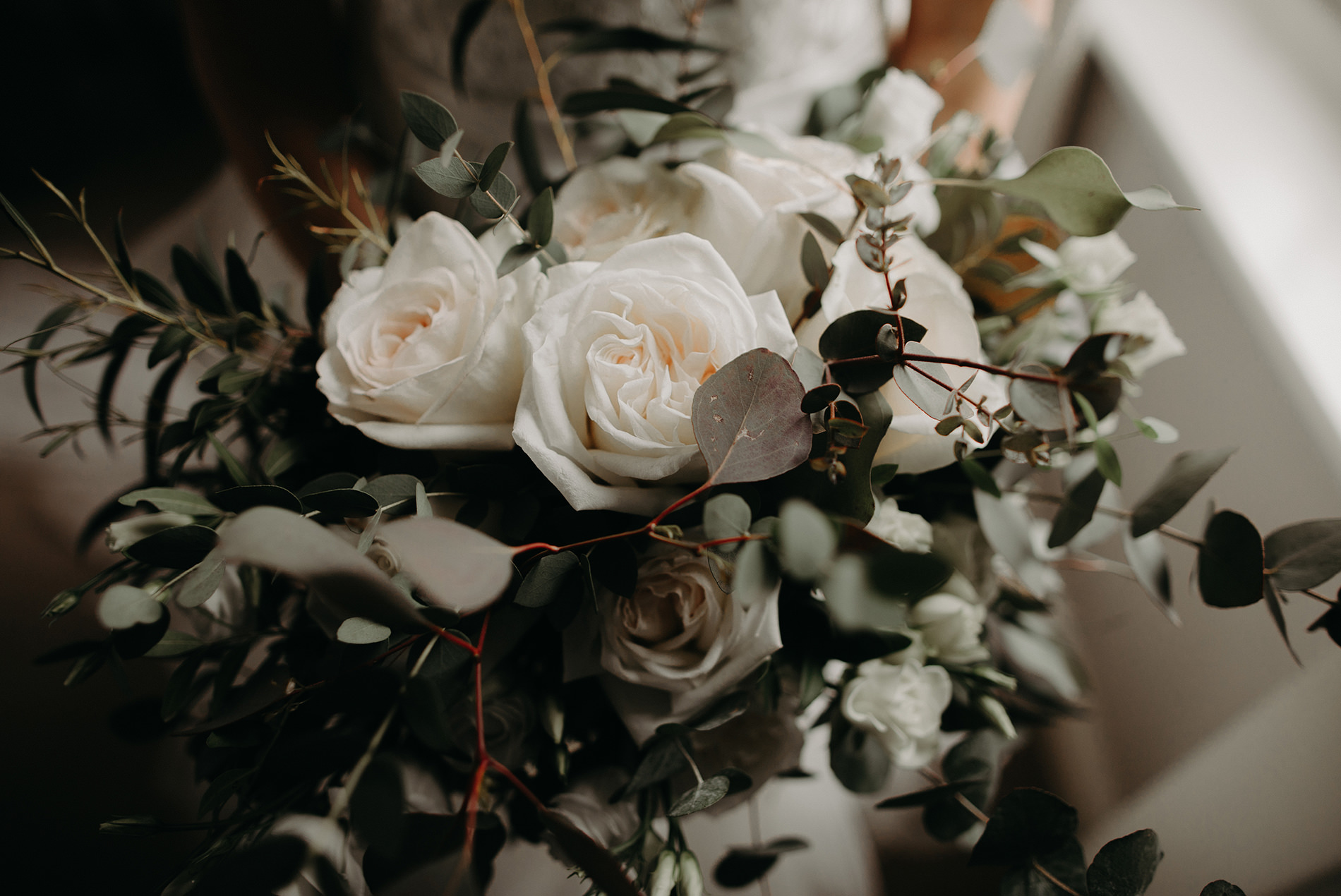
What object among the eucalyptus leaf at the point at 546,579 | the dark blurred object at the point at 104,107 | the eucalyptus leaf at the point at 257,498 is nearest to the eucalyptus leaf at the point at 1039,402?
the eucalyptus leaf at the point at 546,579

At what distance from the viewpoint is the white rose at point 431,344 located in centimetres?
32

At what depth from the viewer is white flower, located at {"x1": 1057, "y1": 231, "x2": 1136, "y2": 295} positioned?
1.56 ft

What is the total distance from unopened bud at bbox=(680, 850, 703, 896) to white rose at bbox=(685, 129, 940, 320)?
30cm

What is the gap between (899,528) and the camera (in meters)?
0.38

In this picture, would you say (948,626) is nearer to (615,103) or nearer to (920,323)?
(920,323)

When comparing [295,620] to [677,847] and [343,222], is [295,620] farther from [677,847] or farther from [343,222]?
[343,222]

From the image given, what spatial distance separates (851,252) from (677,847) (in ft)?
1.10

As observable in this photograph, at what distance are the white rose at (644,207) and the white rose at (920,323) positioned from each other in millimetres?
60

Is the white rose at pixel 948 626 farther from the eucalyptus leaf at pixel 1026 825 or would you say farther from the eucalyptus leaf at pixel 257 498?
the eucalyptus leaf at pixel 257 498

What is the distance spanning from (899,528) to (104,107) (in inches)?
39.4

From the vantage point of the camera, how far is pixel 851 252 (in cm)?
36

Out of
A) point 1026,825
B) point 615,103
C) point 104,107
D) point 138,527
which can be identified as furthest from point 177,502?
point 104,107

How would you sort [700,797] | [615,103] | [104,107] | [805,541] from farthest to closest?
[104,107] < [615,103] < [700,797] < [805,541]

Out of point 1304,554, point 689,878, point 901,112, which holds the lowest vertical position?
point 689,878
